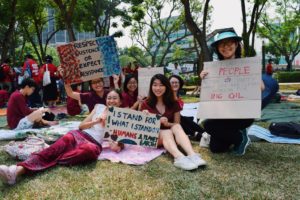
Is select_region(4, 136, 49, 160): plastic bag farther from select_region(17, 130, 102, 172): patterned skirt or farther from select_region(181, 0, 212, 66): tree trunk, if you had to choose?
select_region(181, 0, 212, 66): tree trunk

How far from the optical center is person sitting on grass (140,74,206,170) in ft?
14.5

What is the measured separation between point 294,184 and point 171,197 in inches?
47.0

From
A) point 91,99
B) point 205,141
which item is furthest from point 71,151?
point 205,141

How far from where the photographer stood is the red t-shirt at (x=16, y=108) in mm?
6594

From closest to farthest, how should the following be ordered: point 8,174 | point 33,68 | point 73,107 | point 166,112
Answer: point 8,174 → point 166,112 → point 73,107 → point 33,68

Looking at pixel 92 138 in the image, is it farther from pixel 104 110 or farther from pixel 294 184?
pixel 294 184

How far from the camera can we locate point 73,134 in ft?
14.4

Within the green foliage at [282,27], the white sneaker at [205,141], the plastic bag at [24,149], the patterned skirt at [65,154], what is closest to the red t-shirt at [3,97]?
the plastic bag at [24,149]

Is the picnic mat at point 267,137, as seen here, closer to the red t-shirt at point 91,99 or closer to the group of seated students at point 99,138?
the group of seated students at point 99,138

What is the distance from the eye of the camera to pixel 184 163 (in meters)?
3.93

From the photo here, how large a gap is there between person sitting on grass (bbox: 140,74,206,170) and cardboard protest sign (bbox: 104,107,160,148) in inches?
5.1

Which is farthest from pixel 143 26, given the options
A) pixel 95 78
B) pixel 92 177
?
→ pixel 92 177

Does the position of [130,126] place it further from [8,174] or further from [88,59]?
[88,59]

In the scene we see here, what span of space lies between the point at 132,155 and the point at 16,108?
3.11m
